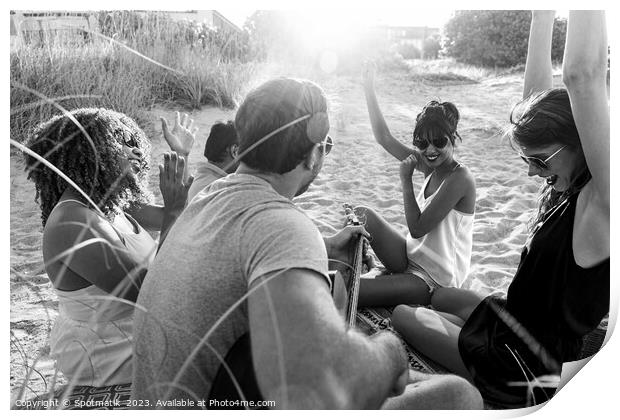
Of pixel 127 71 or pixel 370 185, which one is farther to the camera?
pixel 370 185

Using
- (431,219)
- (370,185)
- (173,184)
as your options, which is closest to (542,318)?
(431,219)

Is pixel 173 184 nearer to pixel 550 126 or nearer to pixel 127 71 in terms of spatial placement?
pixel 127 71

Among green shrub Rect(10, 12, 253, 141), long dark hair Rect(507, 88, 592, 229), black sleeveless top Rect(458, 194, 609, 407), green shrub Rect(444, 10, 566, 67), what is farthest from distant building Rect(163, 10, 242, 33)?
black sleeveless top Rect(458, 194, 609, 407)

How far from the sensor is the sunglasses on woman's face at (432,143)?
2.07m

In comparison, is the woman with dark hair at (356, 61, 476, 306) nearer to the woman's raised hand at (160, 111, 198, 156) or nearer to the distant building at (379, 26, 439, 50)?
the distant building at (379, 26, 439, 50)

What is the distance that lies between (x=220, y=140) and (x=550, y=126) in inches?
45.6

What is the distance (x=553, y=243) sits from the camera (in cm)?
152

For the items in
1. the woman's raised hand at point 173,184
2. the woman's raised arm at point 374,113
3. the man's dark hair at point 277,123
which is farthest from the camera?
the woman's raised arm at point 374,113

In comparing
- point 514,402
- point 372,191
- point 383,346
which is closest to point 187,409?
point 383,346

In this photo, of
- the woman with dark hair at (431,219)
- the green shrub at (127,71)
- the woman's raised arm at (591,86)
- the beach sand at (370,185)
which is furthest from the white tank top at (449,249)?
the green shrub at (127,71)

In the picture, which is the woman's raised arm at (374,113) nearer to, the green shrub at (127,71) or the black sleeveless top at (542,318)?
the green shrub at (127,71)

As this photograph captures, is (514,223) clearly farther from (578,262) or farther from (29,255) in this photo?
(29,255)

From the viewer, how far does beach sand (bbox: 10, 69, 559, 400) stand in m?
1.58

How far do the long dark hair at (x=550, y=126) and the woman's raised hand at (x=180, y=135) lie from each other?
1.06 m
